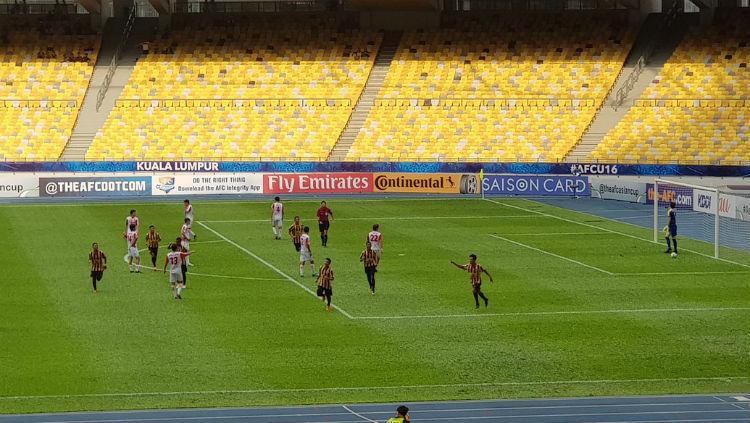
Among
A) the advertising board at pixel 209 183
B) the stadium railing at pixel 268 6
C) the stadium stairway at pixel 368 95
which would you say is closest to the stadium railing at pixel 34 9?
the stadium railing at pixel 268 6

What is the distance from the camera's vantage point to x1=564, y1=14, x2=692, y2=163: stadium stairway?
72250mm

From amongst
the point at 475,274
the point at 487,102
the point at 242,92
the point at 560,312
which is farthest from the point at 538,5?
the point at 475,274

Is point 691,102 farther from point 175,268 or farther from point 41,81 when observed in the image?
point 175,268

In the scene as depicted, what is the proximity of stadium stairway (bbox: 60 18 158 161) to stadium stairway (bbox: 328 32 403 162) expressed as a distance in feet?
45.0

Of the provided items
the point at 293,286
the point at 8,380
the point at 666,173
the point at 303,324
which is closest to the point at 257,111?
the point at 666,173

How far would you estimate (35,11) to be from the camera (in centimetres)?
8531

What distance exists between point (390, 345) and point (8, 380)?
8.22 m

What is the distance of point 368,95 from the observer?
78.9m

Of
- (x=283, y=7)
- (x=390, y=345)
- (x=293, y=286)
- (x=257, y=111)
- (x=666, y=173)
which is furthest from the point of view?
(x=283, y=7)

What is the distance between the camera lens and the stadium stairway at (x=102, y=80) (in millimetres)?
76125

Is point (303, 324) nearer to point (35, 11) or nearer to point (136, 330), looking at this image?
point (136, 330)

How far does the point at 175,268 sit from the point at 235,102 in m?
43.9

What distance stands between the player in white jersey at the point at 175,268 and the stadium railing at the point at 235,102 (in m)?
42.9

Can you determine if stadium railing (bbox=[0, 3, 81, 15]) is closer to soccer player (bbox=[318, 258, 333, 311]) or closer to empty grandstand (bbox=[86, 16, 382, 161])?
empty grandstand (bbox=[86, 16, 382, 161])
